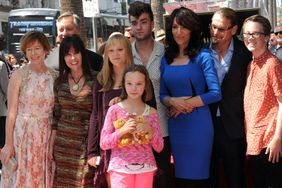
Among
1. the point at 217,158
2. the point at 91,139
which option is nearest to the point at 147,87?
the point at 91,139

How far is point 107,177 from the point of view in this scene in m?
3.84

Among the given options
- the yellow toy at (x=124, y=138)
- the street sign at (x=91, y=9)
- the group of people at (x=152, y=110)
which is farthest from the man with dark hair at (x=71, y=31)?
the street sign at (x=91, y=9)

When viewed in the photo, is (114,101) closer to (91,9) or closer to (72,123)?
(72,123)

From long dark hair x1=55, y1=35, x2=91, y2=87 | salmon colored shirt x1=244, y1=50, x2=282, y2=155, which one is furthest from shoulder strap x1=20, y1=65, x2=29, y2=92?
salmon colored shirt x1=244, y1=50, x2=282, y2=155

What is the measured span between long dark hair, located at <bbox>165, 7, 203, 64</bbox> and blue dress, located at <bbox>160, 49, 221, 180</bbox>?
0.08m

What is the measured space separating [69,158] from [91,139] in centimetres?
34

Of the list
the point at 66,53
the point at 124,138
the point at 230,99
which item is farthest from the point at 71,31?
the point at 230,99

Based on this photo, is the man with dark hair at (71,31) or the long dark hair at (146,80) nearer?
the long dark hair at (146,80)

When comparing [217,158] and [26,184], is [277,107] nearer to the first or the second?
[217,158]

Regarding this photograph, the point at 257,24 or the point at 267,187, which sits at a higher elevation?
the point at 257,24

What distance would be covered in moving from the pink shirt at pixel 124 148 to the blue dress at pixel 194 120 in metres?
0.30

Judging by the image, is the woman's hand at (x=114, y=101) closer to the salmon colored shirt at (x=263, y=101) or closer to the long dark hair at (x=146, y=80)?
the long dark hair at (x=146, y=80)

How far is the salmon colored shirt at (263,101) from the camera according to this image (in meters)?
3.69

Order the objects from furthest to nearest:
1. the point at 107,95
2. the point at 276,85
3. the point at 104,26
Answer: the point at 104,26, the point at 107,95, the point at 276,85
